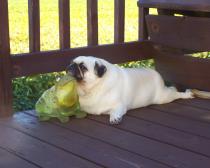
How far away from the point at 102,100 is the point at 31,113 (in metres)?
→ 0.52

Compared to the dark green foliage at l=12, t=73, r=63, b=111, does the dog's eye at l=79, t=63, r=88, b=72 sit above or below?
above

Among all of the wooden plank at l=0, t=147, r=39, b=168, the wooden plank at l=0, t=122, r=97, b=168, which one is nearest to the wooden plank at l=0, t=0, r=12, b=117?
the wooden plank at l=0, t=122, r=97, b=168

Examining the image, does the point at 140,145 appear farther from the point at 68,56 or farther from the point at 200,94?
the point at 200,94

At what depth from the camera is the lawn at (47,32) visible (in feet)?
15.3

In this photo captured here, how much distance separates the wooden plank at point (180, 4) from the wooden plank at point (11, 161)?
5.95 ft

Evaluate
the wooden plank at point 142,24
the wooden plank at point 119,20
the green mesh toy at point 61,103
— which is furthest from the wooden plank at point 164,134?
the wooden plank at point 142,24

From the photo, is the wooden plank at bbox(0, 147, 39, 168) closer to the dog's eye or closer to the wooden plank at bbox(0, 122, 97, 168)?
the wooden plank at bbox(0, 122, 97, 168)

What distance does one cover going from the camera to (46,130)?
3.30 metres

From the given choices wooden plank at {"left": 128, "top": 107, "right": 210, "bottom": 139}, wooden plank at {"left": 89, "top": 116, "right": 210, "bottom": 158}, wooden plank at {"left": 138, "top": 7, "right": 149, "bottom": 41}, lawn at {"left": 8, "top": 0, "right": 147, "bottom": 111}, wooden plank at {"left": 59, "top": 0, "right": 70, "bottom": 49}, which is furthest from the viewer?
lawn at {"left": 8, "top": 0, "right": 147, "bottom": 111}

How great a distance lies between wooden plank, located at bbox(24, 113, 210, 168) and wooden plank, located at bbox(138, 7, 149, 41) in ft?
4.04

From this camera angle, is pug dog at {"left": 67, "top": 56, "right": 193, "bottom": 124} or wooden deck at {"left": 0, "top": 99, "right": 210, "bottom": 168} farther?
pug dog at {"left": 67, "top": 56, "right": 193, "bottom": 124}

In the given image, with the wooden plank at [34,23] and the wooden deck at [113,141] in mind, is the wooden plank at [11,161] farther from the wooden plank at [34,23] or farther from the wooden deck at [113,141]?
the wooden plank at [34,23]

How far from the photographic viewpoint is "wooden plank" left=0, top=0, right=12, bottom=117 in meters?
3.44

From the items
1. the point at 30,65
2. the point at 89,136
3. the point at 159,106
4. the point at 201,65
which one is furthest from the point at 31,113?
the point at 201,65
